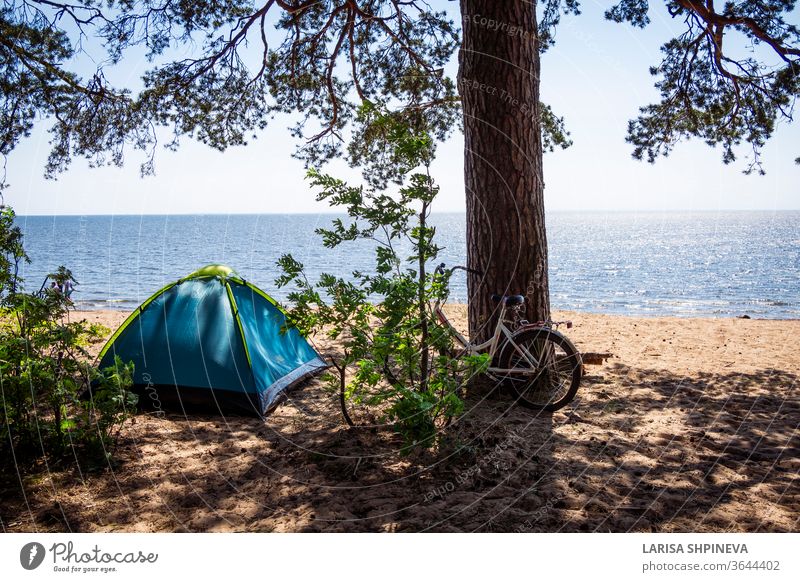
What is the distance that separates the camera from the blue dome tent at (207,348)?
4.76m

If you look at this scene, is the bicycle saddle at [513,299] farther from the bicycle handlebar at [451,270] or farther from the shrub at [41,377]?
the shrub at [41,377]

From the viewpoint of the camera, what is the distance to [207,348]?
4.87 metres

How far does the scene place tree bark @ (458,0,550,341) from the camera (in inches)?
185

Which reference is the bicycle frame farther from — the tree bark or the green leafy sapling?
the green leafy sapling

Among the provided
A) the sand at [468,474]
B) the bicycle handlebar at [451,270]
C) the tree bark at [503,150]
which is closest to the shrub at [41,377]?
the sand at [468,474]

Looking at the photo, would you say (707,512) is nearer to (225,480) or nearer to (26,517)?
(225,480)

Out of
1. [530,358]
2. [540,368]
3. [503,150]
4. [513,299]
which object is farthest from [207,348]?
[503,150]

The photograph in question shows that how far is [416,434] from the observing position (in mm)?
3490

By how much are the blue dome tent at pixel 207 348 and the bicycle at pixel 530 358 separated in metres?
1.74

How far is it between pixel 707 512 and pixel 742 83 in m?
6.02

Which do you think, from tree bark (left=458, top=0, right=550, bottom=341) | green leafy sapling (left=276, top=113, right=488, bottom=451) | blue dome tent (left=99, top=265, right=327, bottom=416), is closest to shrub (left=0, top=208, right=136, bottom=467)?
blue dome tent (left=99, top=265, right=327, bottom=416)

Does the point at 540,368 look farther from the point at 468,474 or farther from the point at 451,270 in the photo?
the point at 468,474

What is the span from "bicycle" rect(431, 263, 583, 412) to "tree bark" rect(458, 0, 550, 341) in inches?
7.5

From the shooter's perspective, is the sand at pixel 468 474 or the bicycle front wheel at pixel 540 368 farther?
the bicycle front wheel at pixel 540 368
